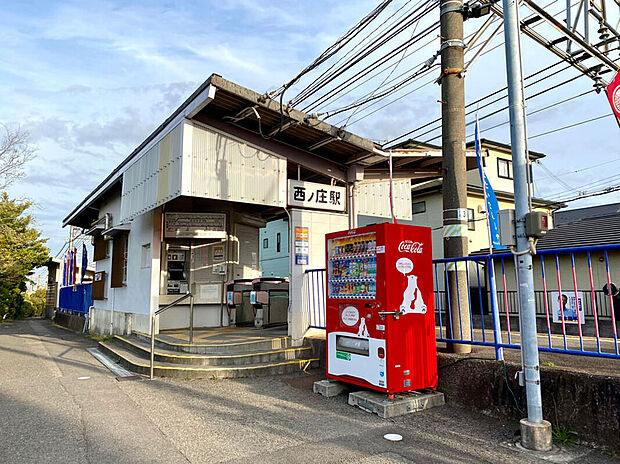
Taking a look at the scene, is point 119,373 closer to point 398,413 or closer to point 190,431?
point 190,431

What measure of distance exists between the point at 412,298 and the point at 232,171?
4.01 metres

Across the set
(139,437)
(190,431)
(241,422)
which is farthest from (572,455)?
(139,437)

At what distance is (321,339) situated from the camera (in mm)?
7375

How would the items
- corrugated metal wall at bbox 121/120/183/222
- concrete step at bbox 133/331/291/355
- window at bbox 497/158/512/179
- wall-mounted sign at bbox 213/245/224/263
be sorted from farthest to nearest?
window at bbox 497/158/512/179
wall-mounted sign at bbox 213/245/224/263
corrugated metal wall at bbox 121/120/183/222
concrete step at bbox 133/331/291/355

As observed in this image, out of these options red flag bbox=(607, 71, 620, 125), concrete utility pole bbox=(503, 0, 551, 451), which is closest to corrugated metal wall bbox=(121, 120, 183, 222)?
concrete utility pole bbox=(503, 0, 551, 451)

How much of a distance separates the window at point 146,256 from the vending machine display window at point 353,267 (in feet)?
18.9

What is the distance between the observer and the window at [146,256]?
10.3 metres

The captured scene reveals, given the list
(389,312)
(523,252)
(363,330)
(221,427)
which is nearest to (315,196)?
(363,330)

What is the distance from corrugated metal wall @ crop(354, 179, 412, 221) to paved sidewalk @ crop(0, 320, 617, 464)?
4.36 metres

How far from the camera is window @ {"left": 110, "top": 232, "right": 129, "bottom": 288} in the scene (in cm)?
1223

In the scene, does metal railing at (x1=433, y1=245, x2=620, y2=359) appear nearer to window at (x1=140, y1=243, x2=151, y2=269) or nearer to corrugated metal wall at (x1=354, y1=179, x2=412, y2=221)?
corrugated metal wall at (x1=354, y1=179, x2=412, y2=221)

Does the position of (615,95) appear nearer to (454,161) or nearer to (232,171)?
(454,161)

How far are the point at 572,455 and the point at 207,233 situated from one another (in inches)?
319

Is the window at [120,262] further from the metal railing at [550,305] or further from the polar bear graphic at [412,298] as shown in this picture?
the polar bear graphic at [412,298]
